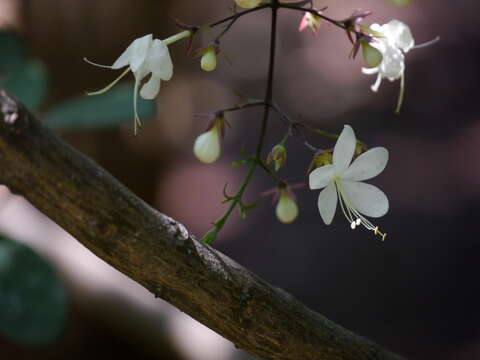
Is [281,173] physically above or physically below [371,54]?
above

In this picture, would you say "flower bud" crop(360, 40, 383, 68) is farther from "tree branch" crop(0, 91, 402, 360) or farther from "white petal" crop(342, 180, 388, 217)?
"tree branch" crop(0, 91, 402, 360)

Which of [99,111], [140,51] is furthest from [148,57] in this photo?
[99,111]

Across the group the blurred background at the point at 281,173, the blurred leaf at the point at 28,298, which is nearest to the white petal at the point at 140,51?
the blurred background at the point at 281,173

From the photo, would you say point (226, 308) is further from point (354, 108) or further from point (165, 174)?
point (354, 108)

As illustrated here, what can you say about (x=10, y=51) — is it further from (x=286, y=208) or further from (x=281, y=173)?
(x=281, y=173)

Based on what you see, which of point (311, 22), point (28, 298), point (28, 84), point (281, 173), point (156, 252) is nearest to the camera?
point (156, 252)

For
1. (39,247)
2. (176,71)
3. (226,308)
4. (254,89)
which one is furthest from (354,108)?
(226,308)

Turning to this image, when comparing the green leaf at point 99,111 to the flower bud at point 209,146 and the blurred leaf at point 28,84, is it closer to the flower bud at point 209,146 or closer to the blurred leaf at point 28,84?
the blurred leaf at point 28,84
